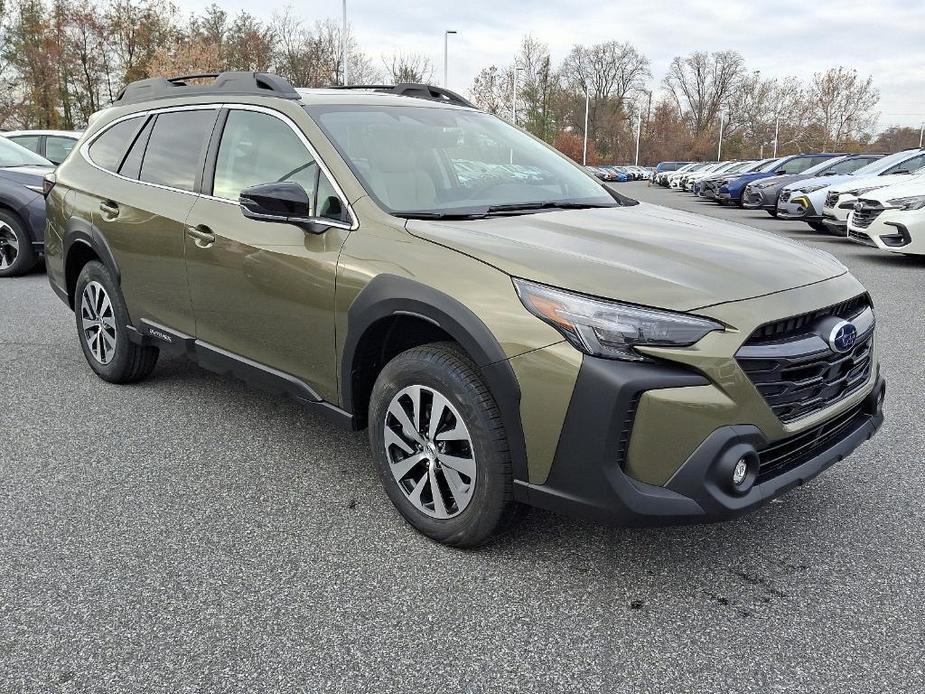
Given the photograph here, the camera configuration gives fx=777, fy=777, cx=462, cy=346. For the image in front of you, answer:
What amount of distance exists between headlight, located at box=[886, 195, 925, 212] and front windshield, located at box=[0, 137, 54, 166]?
36.1 ft

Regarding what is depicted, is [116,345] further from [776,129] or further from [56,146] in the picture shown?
[776,129]

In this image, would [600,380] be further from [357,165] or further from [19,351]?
[19,351]

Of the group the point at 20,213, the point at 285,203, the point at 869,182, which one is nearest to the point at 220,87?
the point at 285,203

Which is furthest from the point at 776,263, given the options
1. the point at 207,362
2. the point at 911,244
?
the point at 911,244

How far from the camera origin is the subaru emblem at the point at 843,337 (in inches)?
103

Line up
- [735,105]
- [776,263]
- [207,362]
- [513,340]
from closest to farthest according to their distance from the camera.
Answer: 1. [513,340]
2. [776,263]
3. [207,362]
4. [735,105]

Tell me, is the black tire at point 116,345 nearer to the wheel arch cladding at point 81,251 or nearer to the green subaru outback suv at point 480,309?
the wheel arch cladding at point 81,251

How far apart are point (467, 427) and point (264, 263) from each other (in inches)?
51.1

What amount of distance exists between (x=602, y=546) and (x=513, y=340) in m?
0.98

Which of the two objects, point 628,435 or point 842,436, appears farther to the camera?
point 842,436

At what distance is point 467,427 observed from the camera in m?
2.68

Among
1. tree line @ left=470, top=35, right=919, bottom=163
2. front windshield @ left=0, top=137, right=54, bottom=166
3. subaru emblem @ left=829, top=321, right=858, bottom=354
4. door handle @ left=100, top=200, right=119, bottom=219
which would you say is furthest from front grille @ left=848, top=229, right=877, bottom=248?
tree line @ left=470, top=35, right=919, bottom=163

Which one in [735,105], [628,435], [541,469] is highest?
[735,105]

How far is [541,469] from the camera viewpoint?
2.51m
